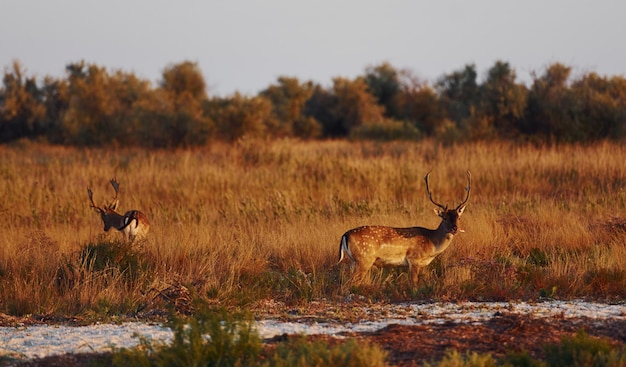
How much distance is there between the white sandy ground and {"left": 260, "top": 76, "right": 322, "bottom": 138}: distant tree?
38212mm

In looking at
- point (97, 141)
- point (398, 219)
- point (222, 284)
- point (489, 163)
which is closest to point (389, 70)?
point (97, 141)

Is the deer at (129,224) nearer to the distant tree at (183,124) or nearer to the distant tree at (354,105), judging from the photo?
the distant tree at (183,124)

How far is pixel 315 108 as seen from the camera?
57.2m

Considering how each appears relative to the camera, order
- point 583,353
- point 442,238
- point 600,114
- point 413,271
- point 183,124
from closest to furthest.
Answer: point 583,353 < point 413,271 < point 442,238 < point 600,114 < point 183,124

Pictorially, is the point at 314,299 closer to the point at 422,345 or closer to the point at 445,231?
the point at 445,231

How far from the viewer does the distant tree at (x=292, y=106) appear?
51.0 meters

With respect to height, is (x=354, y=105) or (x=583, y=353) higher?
(x=354, y=105)

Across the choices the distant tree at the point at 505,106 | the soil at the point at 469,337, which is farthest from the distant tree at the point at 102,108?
the soil at the point at 469,337

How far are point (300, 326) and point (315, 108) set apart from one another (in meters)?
49.3

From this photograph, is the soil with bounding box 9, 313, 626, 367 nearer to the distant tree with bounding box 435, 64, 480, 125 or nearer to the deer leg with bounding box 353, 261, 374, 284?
the deer leg with bounding box 353, 261, 374, 284

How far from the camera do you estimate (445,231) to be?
37.6ft

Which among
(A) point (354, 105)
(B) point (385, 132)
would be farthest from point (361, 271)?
(A) point (354, 105)

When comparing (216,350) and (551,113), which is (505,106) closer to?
(551,113)

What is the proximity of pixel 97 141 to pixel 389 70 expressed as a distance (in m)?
25.6
